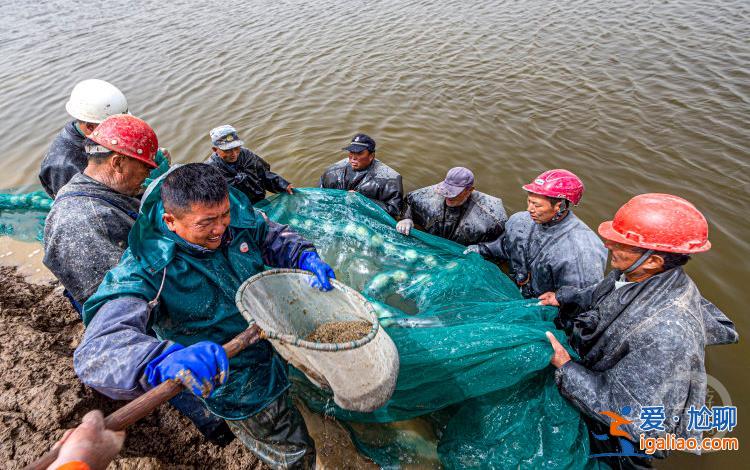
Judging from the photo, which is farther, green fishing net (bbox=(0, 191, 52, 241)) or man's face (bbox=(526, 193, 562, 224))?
green fishing net (bbox=(0, 191, 52, 241))

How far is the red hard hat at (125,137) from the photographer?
2236mm

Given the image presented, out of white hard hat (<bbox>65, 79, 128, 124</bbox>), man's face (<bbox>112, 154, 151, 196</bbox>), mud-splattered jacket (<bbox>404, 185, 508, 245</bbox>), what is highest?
white hard hat (<bbox>65, 79, 128, 124</bbox>)

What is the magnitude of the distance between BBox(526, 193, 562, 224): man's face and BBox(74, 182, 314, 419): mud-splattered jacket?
6.33ft

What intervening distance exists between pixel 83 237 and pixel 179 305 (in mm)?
784

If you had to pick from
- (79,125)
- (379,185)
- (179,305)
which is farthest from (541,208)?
(79,125)

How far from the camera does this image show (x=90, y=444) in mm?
1207

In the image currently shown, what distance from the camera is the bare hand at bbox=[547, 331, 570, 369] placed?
2.24 m

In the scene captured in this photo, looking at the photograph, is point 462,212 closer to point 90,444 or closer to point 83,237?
point 83,237

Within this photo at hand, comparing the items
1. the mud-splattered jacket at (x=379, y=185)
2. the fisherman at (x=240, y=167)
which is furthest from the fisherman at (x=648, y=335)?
the fisherman at (x=240, y=167)

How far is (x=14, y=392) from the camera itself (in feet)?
7.74

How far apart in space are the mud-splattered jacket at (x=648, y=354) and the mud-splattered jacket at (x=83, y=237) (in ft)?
8.78

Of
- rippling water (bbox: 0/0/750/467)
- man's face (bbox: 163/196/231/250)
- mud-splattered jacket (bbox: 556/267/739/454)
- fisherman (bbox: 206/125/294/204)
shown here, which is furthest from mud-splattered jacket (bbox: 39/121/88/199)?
mud-splattered jacket (bbox: 556/267/739/454)

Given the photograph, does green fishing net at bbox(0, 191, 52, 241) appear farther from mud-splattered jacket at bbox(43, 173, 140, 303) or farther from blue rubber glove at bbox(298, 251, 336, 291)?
blue rubber glove at bbox(298, 251, 336, 291)

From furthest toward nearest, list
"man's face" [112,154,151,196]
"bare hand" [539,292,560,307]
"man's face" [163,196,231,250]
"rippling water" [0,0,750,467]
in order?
"rippling water" [0,0,750,467]
"bare hand" [539,292,560,307]
"man's face" [112,154,151,196]
"man's face" [163,196,231,250]
